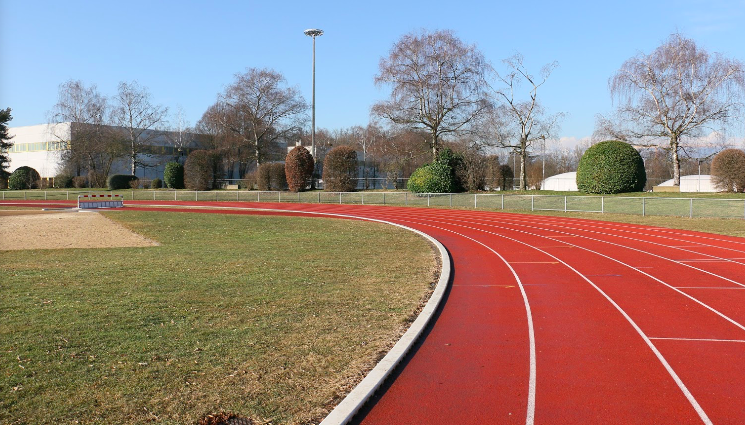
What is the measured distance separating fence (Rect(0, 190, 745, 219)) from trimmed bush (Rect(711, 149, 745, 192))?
192 inches

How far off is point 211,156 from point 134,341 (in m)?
52.7

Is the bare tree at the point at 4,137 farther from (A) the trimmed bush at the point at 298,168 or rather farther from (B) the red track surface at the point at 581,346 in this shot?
(B) the red track surface at the point at 581,346

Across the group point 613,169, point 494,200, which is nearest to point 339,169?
point 494,200

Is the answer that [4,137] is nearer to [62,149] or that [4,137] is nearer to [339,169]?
[62,149]

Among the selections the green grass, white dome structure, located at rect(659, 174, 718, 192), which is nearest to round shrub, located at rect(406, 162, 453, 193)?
white dome structure, located at rect(659, 174, 718, 192)

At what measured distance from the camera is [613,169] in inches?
1420

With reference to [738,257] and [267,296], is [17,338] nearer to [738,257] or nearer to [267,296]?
[267,296]

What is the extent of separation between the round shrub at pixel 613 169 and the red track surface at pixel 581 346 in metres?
22.0

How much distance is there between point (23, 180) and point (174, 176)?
1919 centimetres

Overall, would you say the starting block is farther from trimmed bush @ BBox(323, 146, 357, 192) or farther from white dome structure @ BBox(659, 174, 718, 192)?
white dome structure @ BBox(659, 174, 718, 192)

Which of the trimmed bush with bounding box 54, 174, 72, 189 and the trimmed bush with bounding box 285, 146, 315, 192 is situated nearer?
the trimmed bush with bounding box 285, 146, 315, 192

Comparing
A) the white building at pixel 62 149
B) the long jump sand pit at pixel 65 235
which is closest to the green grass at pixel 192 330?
the long jump sand pit at pixel 65 235

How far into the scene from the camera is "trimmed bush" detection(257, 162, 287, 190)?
51.2 m

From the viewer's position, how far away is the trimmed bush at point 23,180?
62156 mm
